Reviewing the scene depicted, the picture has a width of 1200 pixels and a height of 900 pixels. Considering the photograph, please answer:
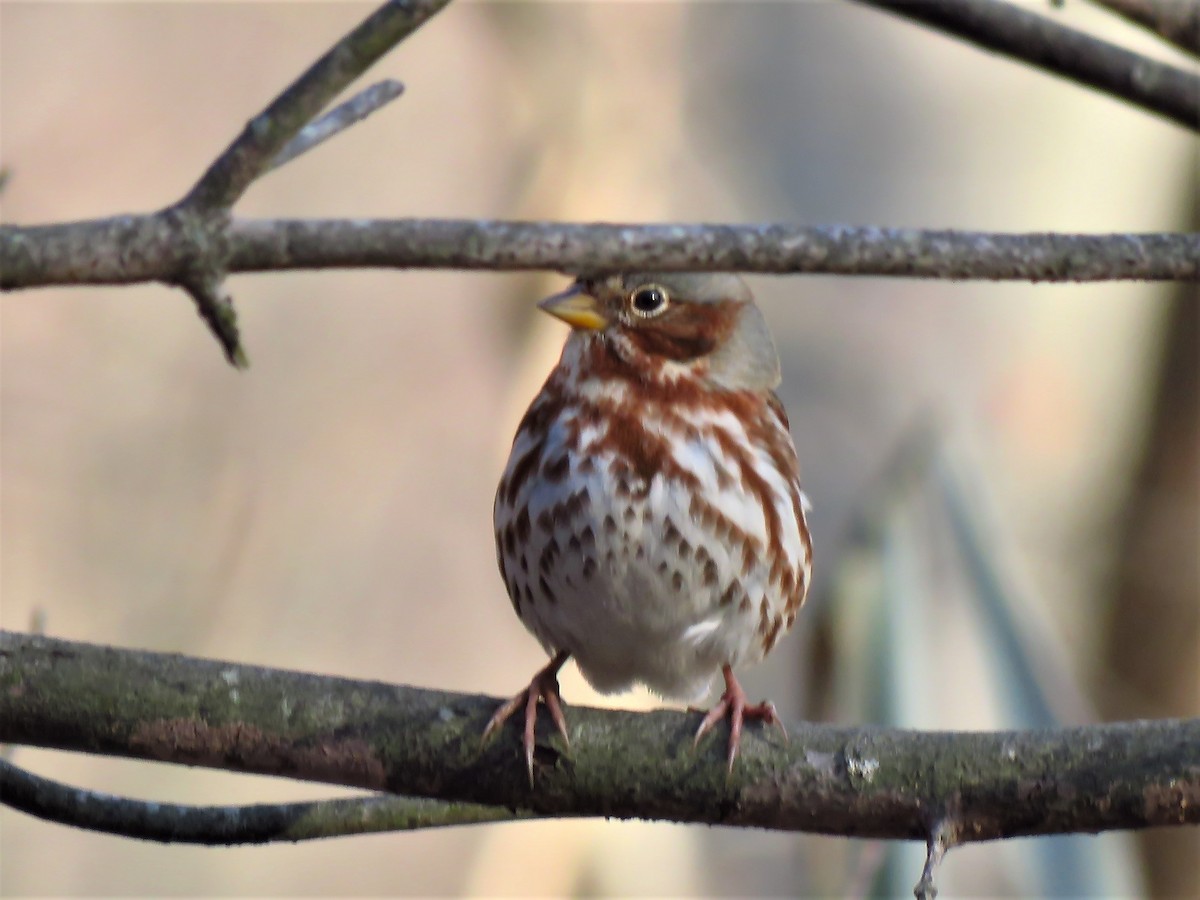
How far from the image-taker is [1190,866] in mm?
7777

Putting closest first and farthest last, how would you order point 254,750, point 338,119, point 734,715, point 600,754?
point 338,119 → point 254,750 → point 600,754 → point 734,715

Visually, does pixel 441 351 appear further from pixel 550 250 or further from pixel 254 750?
pixel 550 250

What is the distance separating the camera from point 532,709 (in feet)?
9.60

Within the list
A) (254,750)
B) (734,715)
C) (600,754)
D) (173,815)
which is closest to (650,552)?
(734,715)

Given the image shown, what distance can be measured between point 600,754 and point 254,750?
2.04 ft

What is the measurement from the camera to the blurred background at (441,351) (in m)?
6.82

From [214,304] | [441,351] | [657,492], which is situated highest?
[441,351]

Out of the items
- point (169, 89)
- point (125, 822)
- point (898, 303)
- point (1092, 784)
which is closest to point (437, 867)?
point (898, 303)

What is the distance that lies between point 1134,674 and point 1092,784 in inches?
228

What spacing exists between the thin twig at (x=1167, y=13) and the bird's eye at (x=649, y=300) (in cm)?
123

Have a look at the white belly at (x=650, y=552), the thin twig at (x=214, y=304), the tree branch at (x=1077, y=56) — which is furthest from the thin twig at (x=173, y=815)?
the tree branch at (x=1077, y=56)

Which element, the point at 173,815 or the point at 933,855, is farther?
the point at 173,815

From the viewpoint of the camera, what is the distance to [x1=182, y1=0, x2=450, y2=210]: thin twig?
219 cm

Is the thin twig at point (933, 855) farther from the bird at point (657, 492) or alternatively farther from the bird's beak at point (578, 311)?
the bird's beak at point (578, 311)
